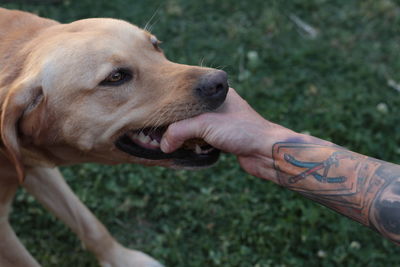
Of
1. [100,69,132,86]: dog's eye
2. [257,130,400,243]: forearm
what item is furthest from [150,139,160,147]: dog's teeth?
[257,130,400,243]: forearm

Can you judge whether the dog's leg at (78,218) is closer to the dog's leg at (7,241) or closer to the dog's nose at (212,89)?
the dog's leg at (7,241)

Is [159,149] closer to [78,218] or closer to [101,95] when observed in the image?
[101,95]

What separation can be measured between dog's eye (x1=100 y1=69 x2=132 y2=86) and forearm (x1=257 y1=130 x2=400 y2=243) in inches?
37.4

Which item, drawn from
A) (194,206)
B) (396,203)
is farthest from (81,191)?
(396,203)

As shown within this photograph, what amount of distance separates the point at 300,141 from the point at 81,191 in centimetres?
241

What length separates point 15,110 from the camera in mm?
2975

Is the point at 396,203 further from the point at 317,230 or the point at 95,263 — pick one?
the point at 95,263

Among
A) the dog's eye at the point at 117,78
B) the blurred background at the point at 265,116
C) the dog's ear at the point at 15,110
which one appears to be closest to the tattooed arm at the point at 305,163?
the dog's eye at the point at 117,78

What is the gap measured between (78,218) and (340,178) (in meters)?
2.19

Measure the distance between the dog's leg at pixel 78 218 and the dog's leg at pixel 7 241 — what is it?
1.40ft

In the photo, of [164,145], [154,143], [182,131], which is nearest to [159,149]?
[154,143]

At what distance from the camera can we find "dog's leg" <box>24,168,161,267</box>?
13.1 feet

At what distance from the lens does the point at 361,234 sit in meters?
4.25

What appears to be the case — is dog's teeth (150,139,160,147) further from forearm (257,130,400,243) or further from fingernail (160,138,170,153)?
forearm (257,130,400,243)
